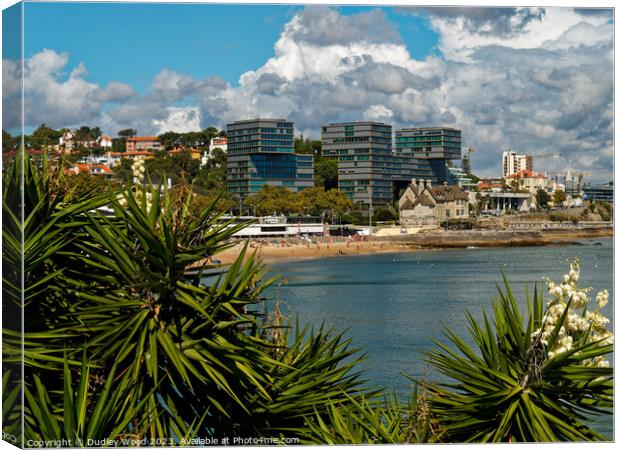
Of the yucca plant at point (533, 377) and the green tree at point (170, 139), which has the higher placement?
the green tree at point (170, 139)

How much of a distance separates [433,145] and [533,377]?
547cm

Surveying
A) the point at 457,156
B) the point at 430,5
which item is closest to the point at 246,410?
the point at 430,5

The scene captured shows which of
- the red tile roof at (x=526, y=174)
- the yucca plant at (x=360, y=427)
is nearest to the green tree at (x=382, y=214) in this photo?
the red tile roof at (x=526, y=174)

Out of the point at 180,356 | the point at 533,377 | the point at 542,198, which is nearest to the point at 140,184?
the point at 180,356

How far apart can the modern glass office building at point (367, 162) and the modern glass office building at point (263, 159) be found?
1.69ft

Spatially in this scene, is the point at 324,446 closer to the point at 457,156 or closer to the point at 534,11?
the point at 534,11

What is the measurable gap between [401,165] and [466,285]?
6.99 metres

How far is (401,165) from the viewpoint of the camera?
1146 centimetres

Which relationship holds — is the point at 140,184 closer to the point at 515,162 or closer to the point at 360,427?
the point at 360,427

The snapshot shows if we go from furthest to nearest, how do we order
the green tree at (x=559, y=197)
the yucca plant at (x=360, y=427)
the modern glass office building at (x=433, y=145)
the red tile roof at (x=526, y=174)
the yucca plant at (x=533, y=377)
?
the green tree at (x=559, y=197)
the red tile roof at (x=526, y=174)
the modern glass office building at (x=433, y=145)
the yucca plant at (x=360, y=427)
the yucca plant at (x=533, y=377)

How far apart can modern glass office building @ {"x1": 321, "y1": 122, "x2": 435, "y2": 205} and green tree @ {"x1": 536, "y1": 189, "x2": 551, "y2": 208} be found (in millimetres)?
2731

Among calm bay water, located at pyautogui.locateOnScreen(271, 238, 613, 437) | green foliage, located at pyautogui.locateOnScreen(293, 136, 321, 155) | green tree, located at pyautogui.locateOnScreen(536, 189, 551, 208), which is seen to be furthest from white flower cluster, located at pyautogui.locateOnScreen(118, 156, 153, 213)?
green tree, located at pyautogui.locateOnScreen(536, 189, 551, 208)

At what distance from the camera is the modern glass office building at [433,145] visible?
9.81 metres

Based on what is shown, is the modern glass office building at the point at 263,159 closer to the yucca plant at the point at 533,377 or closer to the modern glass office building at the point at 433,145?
the modern glass office building at the point at 433,145
